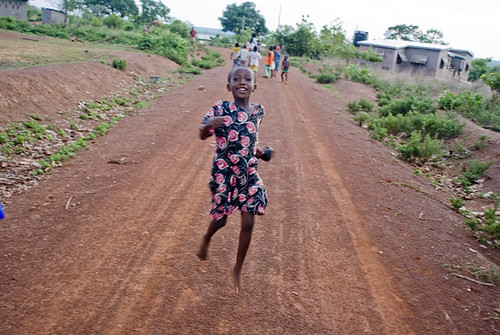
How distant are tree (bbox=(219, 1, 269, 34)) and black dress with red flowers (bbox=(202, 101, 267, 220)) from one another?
7989 cm

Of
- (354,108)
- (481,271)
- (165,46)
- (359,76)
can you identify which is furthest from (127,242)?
(359,76)

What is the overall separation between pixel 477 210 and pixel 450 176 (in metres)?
2.27

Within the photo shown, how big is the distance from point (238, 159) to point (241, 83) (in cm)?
61

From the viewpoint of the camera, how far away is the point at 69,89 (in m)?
10.2

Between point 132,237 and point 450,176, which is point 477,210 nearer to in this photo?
point 450,176

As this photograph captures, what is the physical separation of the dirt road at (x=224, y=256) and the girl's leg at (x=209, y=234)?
0.16 m

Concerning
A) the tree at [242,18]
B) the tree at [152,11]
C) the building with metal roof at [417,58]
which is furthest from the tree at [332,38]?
the tree at [242,18]

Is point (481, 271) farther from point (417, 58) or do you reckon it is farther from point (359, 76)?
point (417, 58)

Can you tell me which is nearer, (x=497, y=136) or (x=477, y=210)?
(x=477, y=210)

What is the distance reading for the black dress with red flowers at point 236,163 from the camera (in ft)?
11.1

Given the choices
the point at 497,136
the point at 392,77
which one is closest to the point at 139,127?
the point at 497,136

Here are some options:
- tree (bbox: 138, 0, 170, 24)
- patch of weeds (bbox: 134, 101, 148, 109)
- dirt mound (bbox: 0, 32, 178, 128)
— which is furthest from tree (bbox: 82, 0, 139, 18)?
patch of weeds (bbox: 134, 101, 148, 109)

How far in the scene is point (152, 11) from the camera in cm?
5412

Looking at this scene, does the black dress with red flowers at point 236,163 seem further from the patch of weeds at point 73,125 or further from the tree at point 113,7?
the tree at point 113,7
